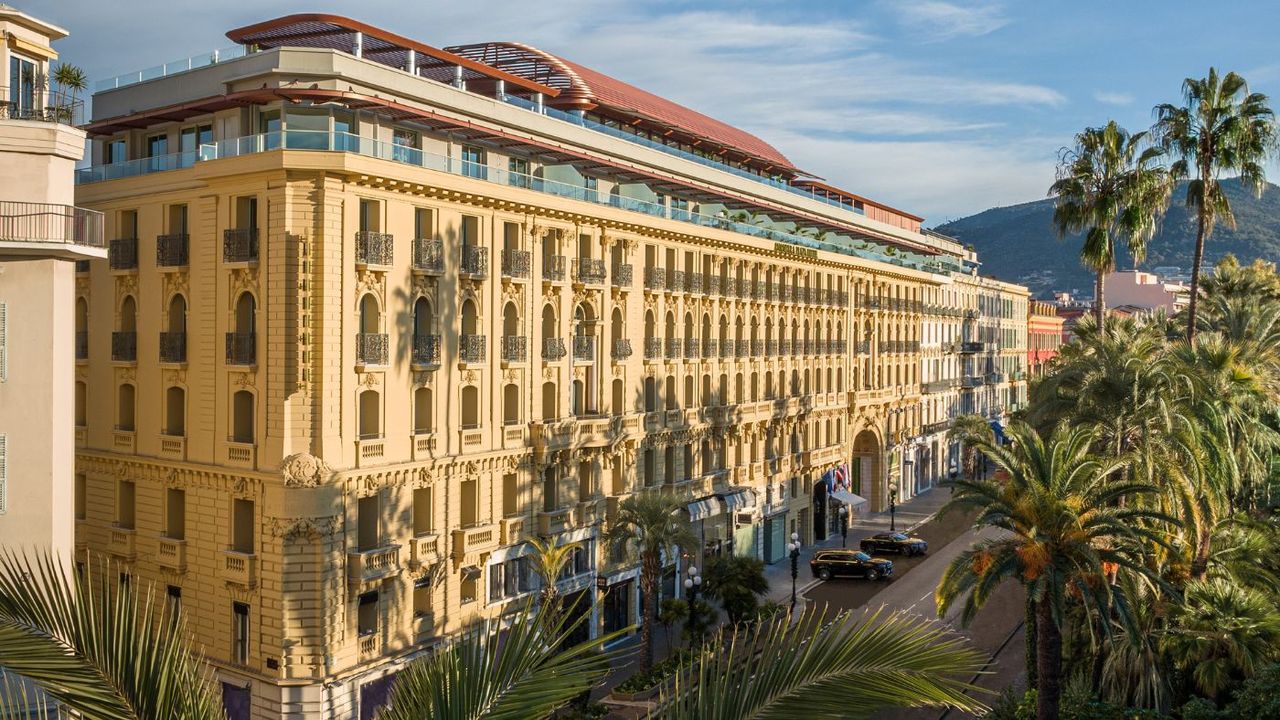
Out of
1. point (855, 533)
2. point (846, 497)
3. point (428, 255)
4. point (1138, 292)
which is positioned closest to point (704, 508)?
point (846, 497)

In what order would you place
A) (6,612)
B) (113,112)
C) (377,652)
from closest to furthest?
(6,612), (377,652), (113,112)

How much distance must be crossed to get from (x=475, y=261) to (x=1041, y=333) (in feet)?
355

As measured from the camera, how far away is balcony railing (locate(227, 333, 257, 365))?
115 feet

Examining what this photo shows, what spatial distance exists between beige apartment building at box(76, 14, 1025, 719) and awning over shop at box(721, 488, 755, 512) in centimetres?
255

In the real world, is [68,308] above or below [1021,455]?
above

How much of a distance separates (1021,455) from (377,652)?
21.3 metres

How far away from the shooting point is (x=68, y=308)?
28.6 metres

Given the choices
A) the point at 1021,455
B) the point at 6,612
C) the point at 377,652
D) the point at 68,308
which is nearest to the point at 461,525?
the point at 377,652

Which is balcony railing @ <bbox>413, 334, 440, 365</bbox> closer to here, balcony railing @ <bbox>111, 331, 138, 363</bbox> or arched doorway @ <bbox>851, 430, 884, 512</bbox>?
balcony railing @ <bbox>111, 331, 138, 363</bbox>

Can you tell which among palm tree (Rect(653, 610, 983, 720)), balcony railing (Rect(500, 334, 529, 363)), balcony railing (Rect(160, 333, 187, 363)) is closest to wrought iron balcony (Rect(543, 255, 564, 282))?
balcony railing (Rect(500, 334, 529, 363))

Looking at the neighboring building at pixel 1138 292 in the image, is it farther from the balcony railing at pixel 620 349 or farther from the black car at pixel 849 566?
the balcony railing at pixel 620 349

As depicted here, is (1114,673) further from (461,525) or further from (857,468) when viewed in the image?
(857,468)

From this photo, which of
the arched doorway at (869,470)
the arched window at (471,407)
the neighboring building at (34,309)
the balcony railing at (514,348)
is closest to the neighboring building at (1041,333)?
the arched doorway at (869,470)

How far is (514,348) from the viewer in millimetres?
42000
